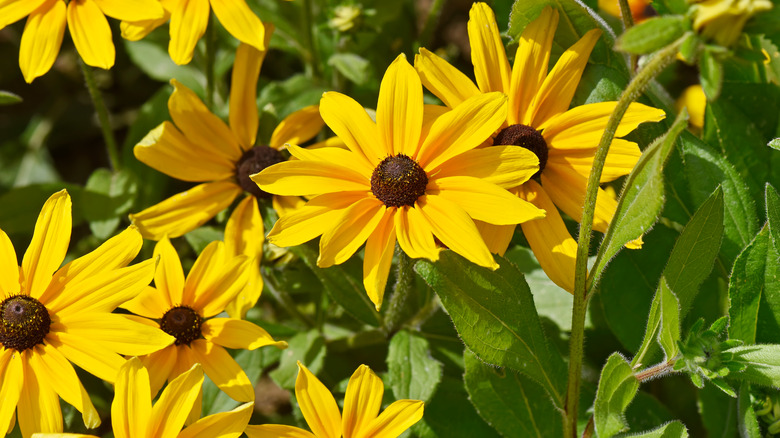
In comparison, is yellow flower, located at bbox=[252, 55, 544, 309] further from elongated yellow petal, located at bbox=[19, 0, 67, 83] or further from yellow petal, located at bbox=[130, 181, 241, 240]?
elongated yellow petal, located at bbox=[19, 0, 67, 83]

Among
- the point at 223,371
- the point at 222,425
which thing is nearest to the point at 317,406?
the point at 222,425

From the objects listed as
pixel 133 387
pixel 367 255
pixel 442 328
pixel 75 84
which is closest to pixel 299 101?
pixel 442 328

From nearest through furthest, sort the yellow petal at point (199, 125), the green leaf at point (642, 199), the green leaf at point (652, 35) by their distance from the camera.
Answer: the green leaf at point (652, 35), the green leaf at point (642, 199), the yellow petal at point (199, 125)

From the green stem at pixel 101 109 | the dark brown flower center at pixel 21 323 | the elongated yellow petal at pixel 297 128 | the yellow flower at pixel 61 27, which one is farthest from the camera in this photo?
the green stem at pixel 101 109

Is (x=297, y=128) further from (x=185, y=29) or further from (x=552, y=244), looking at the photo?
(x=552, y=244)

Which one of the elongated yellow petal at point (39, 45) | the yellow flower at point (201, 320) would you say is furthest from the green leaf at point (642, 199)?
the elongated yellow petal at point (39, 45)

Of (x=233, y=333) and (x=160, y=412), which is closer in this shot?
(x=160, y=412)

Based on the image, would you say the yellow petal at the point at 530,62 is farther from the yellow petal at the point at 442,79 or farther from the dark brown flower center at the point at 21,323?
the dark brown flower center at the point at 21,323
